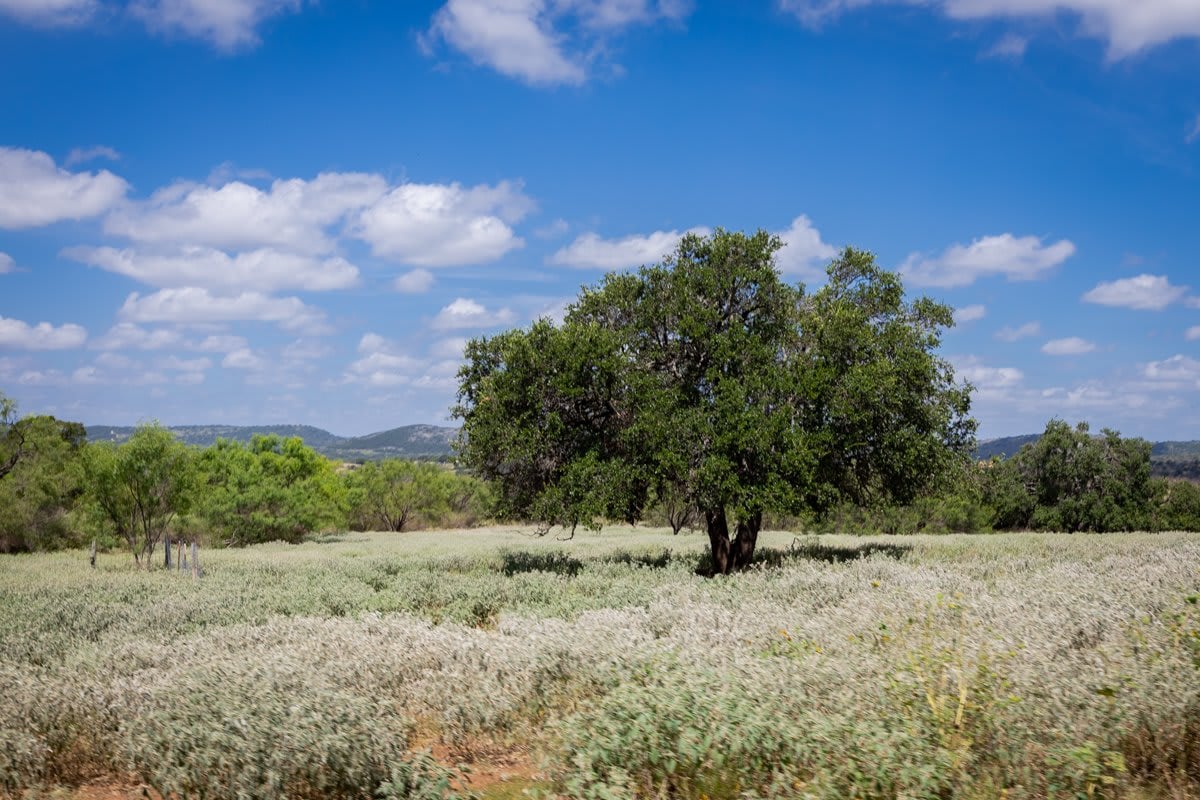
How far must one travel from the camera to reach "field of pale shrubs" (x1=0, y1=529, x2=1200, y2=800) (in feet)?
18.0

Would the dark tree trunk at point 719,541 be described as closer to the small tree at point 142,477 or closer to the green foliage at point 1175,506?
the small tree at point 142,477

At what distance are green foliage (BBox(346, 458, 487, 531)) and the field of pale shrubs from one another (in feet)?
177

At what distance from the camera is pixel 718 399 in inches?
768

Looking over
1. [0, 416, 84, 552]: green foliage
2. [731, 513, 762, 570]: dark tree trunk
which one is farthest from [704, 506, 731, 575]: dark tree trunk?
[0, 416, 84, 552]: green foliage

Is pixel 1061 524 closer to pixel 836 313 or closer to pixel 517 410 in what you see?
pixel 836 313

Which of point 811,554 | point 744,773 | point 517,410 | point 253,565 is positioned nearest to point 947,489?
point 811,554

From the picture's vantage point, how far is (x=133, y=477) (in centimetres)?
3159

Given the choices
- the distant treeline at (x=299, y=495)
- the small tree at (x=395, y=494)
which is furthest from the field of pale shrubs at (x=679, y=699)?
the small tree at (x=395, y=494)

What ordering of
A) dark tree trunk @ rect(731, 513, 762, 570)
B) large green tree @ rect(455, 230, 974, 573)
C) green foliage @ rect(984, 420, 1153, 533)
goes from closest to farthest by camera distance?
large green tree @ rect(455, 230, 974, 573) < dark tree trunk @ rect(731, 513, 762, 570) < green foliage @ rect(984, 420, 1153, 533)

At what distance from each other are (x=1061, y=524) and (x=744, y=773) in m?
63.1

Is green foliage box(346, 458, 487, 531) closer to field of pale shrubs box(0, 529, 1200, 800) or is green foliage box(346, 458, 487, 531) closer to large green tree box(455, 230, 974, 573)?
large green tree box(455, 230, 974, 573)

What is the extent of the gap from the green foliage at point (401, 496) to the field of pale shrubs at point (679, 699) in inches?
2125

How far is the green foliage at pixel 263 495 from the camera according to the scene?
4875 cm

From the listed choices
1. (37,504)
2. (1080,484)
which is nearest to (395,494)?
(37,504)
